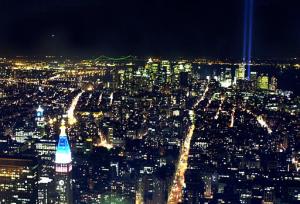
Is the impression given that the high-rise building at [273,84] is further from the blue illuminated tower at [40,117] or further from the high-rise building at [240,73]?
the blue illuminated tower at [40,117]

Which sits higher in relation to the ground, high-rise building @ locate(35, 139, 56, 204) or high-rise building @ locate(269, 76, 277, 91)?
high-rise building @ locate(269, 76, 277, 91)

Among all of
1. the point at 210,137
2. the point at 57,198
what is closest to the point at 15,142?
the point at 57,198

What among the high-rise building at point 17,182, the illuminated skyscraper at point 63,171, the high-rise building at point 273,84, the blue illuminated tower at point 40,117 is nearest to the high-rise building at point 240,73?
the high-rise building at point 273,84

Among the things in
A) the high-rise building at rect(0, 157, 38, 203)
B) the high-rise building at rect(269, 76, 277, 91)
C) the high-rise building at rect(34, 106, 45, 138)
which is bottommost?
the high-rise building at rect(0, 157, 38, 203)

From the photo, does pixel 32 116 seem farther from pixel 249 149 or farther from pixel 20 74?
pixel 249 149

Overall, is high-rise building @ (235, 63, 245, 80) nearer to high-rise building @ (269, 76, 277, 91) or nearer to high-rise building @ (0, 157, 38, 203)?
high-rise building @ (269, 76, 277, 91)

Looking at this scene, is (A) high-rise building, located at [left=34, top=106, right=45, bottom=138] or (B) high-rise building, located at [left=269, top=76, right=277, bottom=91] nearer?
(A) high-rise building, located at [left=34, top=106, right=45, bottom=138]

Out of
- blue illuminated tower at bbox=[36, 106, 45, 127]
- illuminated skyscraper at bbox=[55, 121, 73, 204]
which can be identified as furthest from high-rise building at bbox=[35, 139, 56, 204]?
blue illuminated tower at bbox=[36, 106, 45, 127]
